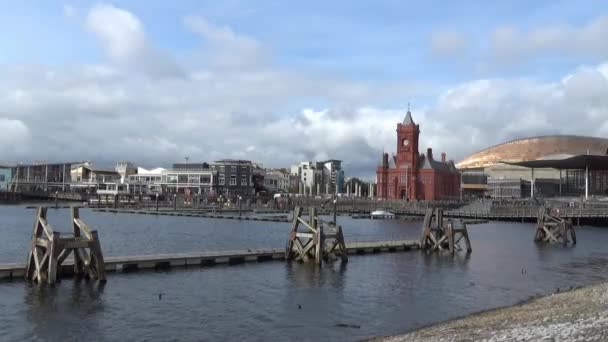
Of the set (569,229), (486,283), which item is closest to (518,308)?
(486,283)

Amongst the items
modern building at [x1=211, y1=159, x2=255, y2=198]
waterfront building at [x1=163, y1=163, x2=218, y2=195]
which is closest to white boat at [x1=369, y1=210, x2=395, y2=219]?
modern building at [x1=211, y1=159, x2=255, y2=198]

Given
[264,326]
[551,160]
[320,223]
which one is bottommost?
[264,326]

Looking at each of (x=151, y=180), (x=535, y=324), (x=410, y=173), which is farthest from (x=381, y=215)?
(x=151, y=180)

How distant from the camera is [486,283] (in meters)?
31.4

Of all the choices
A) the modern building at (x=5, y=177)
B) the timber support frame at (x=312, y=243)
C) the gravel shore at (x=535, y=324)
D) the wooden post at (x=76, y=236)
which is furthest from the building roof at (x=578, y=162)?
the modern building at (x=5, y=177)

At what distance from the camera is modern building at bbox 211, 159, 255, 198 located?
171 metres

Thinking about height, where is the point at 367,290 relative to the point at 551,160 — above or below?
below

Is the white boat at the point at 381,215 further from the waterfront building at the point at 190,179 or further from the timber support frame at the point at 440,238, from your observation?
the waterfront building at the point at 190,179

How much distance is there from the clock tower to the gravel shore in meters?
111

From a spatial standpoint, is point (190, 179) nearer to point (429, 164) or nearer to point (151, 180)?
point (151, 180)

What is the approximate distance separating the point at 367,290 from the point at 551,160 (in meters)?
→ 101

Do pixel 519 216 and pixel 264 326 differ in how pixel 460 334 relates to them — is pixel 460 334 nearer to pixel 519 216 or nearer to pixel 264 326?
pixel 264 326

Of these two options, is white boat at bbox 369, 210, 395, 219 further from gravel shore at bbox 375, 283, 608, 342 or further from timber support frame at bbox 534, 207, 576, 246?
gravel shore at bbox 375, 283, 608, 342

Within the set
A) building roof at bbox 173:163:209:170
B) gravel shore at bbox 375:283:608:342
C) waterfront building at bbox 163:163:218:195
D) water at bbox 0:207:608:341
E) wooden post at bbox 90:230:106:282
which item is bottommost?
water at bbox 0:207:608:341
